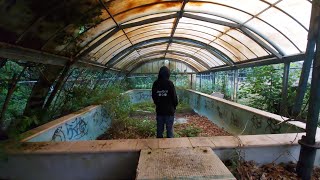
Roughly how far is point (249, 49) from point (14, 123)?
27.0 ft

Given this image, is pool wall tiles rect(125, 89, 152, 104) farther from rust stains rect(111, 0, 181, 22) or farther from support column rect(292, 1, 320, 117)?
support column rect(292, 1, 320, 117)

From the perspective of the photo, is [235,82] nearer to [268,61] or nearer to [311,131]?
[268,61]

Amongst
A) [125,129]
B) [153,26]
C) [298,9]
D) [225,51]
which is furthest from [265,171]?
[225,51]

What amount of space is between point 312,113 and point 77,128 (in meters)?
5.49

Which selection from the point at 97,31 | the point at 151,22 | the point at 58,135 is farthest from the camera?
the point at 151,22

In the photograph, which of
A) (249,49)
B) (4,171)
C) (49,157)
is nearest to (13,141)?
(4,171)

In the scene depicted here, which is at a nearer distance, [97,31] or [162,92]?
[162,92]

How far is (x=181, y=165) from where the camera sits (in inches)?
110

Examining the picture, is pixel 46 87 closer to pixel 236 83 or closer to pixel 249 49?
pixel 249 49

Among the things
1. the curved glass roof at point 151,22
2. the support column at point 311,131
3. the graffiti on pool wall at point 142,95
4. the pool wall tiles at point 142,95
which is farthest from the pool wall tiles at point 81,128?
the graffiti on pool wall at point 142,95

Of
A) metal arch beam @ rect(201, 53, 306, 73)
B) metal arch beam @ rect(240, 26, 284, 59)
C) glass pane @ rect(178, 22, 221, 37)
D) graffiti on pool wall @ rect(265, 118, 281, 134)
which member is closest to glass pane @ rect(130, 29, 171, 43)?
glass pane @ rect(178, 22, 221, 37)

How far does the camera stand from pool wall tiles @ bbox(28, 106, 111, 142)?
4758 mm

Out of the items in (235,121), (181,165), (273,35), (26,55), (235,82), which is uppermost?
(273,35)

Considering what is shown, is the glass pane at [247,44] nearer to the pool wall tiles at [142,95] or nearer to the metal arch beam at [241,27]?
the metal arch beam at [241,27]
